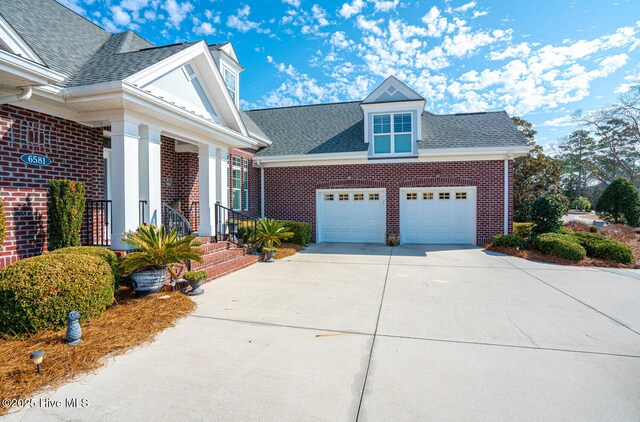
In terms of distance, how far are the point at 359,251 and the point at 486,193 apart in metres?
5.57

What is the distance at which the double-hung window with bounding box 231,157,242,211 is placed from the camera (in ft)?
39.4

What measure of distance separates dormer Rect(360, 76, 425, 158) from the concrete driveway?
7.78 meters

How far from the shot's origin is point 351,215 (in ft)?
44.2

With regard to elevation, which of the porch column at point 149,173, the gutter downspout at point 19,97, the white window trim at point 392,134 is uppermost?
the white window trim at point 392,134

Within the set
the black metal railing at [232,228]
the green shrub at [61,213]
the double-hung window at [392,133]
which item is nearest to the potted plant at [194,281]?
the green shrub at [61,213]

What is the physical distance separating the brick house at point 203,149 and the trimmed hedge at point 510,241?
114cm

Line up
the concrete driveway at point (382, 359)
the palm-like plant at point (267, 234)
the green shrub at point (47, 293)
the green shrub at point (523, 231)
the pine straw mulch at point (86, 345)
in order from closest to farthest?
the concrete driveway at point (382, 359)
the pine straw mulch at point (86, 345)
the green shrub at point (47, 293)
the palm-like plant at point (267, 234)
the green shrub at point (523, 231)

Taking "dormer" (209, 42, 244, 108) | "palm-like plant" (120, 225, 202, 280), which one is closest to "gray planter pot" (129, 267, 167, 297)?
"palm-like plant" (120, 225, 202, 280)

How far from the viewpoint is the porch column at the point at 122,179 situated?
5.85m

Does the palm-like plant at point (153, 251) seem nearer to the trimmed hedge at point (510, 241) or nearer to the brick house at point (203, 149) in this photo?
the brick house at point (203, 149)

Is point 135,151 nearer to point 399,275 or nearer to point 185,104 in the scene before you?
point 185,104

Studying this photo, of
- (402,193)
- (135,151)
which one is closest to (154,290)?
(135,151)

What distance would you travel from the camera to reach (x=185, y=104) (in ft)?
25.1

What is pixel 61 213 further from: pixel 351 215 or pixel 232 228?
pixel 351 215
